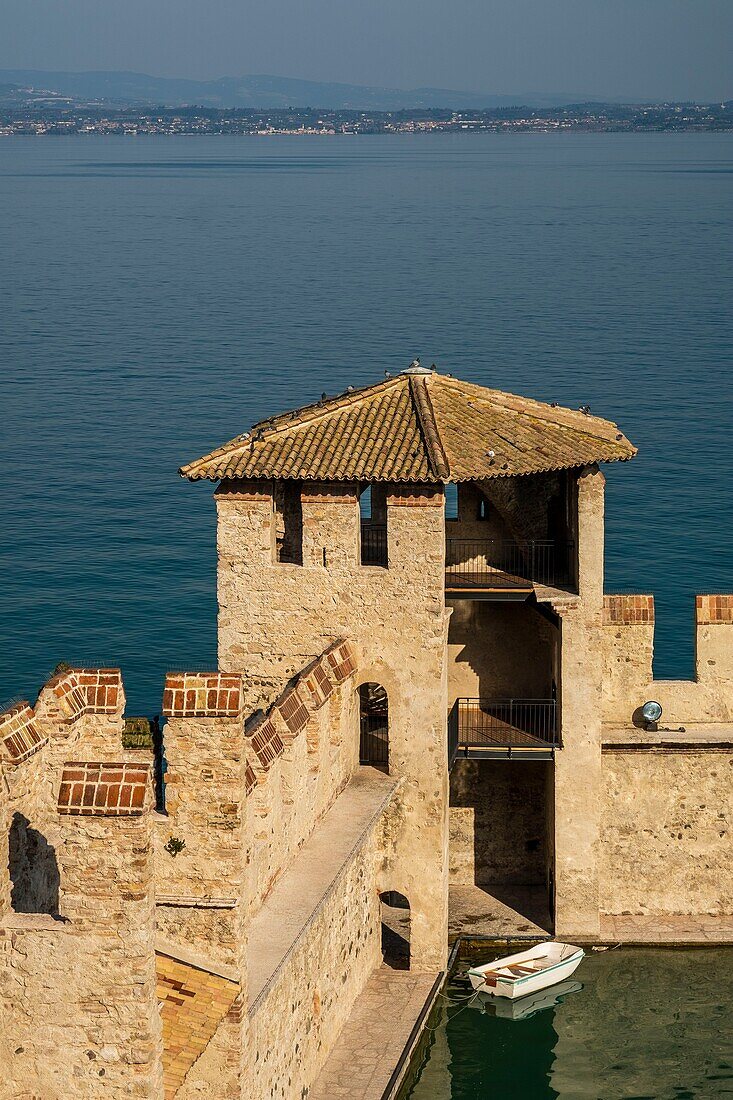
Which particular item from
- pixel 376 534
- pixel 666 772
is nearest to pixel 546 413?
pixel 376 534

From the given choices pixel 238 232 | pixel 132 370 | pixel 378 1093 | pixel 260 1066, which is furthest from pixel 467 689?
pixel 238 232

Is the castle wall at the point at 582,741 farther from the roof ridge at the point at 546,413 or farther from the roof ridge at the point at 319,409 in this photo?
the roof ridge at the point at 319,409

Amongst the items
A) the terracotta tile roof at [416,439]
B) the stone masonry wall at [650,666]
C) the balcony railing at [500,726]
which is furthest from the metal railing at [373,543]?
the stone masonry wall at [650,666]

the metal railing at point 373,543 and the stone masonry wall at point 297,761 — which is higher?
the metal railing at point 373,543

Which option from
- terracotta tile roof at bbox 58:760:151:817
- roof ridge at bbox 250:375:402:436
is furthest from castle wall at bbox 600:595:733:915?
terracotta tile roof at bbox 58:760:151:817

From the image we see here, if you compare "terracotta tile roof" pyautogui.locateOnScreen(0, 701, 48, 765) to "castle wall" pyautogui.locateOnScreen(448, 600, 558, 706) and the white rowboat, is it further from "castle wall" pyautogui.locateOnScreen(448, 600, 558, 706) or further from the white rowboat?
"castle wall" pyautogui.locateOnScreen(448, 600, 558, 706)

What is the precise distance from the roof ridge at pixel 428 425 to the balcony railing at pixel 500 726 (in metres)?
4.83

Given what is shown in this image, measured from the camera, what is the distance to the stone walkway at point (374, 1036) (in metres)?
27.4

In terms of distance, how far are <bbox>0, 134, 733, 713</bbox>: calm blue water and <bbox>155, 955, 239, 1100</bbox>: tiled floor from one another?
27.6 m

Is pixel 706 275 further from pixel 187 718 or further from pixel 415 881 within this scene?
pixel 187 718

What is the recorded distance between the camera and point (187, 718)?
21.4 m

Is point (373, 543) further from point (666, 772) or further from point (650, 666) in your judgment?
point (666, 772)

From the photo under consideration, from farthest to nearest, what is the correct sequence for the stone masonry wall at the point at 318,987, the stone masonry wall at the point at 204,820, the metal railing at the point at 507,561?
1. the metal railing at the point at 507,561
2. the stone masonry wall at the point at 318,987
3. the stone masonry wall at the point at 204,820

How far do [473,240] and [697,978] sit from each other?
142371 millimetres
